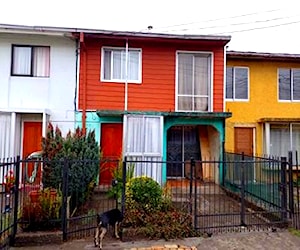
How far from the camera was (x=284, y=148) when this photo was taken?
1437 cm

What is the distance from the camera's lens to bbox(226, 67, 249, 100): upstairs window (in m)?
14.4

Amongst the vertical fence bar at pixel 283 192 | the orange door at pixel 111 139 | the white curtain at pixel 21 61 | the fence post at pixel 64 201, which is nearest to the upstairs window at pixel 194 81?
the orange door at pixel 111 139

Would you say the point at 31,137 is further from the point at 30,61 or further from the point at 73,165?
the point at 73,165

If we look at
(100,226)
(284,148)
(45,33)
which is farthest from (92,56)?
(284,148)

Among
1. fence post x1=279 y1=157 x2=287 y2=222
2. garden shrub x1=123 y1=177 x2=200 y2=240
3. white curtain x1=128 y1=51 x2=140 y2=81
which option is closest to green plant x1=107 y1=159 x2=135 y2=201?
garden shrub x1=123 y1=177 x2=200 y2=240

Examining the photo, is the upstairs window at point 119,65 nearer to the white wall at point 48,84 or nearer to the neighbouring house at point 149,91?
the neighbouring house at point 149,91

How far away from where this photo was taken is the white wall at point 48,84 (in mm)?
11820

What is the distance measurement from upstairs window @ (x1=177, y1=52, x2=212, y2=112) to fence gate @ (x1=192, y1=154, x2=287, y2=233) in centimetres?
337

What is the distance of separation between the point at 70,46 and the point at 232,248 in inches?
369

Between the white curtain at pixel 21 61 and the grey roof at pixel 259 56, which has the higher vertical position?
the grey roof at pixel 259 56

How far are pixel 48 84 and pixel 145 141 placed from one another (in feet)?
14.2

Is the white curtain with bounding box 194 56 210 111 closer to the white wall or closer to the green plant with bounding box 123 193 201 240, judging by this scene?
the white wall

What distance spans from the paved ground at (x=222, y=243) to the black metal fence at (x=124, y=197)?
357 mm

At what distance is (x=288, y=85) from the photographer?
14703 millimetres
